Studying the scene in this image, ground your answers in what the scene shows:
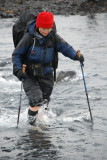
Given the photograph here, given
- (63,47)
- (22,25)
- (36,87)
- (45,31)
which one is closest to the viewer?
(45,31)

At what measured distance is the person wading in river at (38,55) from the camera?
7457 mm

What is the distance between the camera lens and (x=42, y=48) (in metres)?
7.59

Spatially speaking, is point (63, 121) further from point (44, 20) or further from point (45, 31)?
point (44, 20)

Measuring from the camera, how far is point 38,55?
7.63 meters

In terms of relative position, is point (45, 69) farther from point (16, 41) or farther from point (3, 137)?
point (3, 137)

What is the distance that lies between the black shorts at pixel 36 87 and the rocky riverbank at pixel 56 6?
24786 mm

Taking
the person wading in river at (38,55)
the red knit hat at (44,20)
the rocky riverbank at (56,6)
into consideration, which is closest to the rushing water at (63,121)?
the person wading in river at (38,55)

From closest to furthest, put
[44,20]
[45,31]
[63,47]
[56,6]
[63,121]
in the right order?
[44,20] < [45,31] < [63,47] < [63,121] < [56,6]

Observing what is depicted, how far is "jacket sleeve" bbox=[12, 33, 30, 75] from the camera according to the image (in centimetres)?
746

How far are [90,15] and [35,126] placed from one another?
80.3 ft

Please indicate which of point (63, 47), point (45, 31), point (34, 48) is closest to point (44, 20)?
point (45, 31)

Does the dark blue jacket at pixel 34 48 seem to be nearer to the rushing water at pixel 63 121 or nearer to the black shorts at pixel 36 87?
the black shorts at pixel 36 87

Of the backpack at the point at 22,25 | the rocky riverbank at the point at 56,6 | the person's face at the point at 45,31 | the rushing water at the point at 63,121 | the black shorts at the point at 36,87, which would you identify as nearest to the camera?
the rushing water at the point at 63,121

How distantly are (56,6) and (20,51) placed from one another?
30.8 metres
